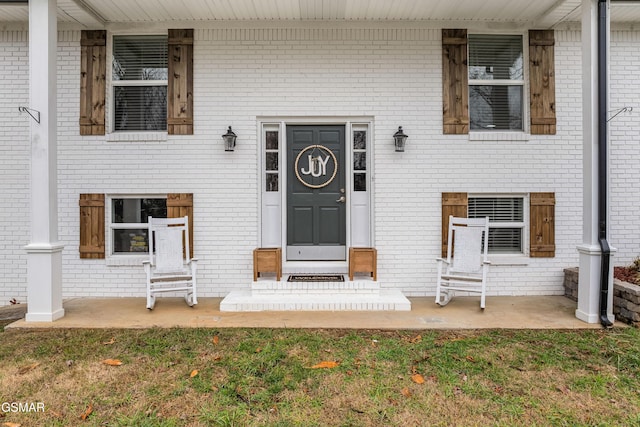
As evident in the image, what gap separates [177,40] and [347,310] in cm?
402

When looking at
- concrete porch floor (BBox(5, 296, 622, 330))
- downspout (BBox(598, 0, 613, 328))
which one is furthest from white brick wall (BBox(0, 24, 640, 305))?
downspout (BBox(598, 0, 613, 328))

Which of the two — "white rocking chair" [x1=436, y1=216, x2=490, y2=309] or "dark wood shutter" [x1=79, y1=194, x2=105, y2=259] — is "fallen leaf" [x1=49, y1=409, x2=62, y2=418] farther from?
"white rocking chair" [x1=436, y1=216, x2=490, y2=309]

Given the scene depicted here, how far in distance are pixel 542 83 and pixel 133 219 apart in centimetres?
568

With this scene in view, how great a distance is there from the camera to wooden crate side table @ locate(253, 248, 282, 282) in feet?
14.7

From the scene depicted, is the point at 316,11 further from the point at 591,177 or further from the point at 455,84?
the point at 591,177

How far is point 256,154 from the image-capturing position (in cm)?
488

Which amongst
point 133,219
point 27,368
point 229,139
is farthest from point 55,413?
point 229,139

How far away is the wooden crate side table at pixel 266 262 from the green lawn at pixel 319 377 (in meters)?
1.02

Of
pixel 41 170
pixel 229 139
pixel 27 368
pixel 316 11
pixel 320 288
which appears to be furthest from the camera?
pixel 229 139

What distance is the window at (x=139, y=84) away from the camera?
4.96 meters

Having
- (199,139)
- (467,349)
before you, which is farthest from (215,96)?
(467,349)

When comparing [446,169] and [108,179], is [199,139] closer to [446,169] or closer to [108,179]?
[108,179]

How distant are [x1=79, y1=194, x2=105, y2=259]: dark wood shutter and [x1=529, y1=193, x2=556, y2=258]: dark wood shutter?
5604mm

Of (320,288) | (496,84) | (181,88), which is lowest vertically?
(320,288)
